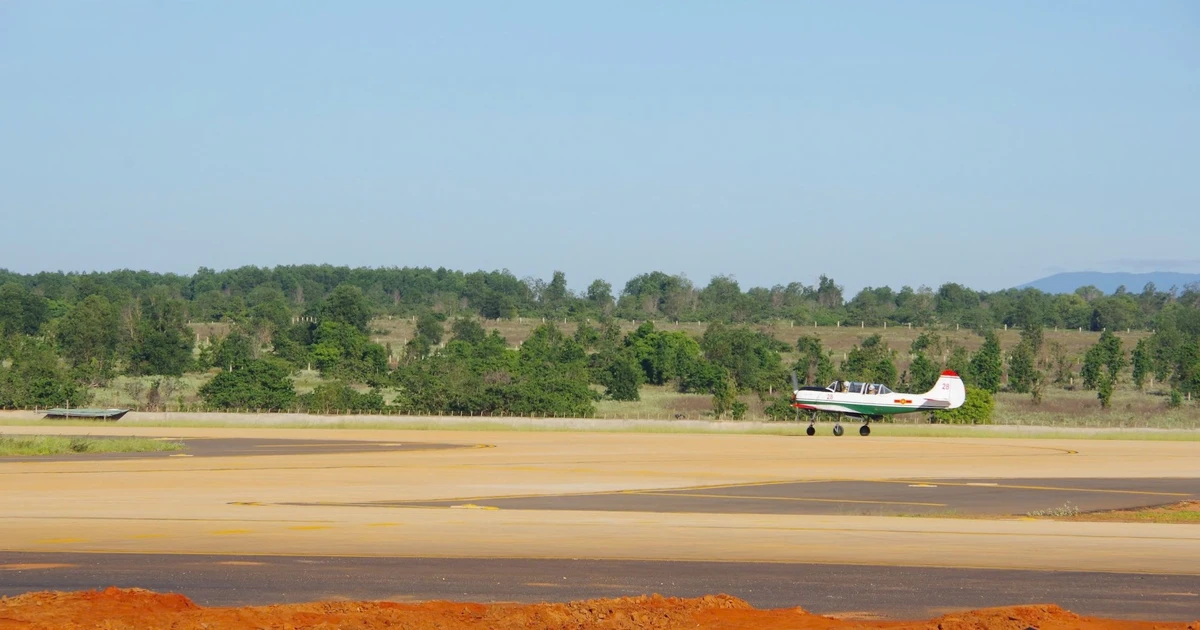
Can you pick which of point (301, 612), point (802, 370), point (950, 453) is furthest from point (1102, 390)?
point (301, 612)

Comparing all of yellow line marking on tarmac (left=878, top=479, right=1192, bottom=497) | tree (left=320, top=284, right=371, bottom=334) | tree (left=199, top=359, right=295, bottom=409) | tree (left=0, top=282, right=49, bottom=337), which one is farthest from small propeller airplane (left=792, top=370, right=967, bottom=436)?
tree (left=0, top=282, right=49, bottom=337)

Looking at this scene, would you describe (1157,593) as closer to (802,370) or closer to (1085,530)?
(1085,530)

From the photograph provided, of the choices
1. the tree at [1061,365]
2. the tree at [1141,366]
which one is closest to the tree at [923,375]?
the tree at [1061,365]

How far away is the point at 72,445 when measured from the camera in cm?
3600

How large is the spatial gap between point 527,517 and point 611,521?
1.39 meters

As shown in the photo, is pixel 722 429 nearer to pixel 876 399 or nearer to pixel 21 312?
pixel 876 399

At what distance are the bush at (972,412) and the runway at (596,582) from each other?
2000 inches

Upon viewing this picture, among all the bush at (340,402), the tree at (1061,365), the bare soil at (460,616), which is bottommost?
the bush at (340,402)

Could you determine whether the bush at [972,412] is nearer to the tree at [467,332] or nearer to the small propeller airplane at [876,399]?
the small propeller airplane at [876,399]

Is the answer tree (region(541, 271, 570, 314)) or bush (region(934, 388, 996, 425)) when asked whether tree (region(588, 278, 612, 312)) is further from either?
bush (region(934, 388, 996, 425))

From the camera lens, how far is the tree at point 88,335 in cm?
9412

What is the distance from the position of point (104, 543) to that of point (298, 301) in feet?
593

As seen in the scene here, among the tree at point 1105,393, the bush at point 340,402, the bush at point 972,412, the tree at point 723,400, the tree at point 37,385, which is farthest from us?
the tree at point 1105,393

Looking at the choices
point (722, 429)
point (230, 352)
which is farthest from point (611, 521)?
point (230, 352)
